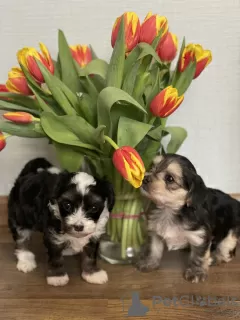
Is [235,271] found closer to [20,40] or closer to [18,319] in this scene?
[18,319]

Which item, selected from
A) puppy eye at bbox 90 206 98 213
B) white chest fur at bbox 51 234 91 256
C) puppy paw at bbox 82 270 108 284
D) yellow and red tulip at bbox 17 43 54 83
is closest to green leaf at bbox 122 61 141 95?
yellow and red tulip at bbox 17 43 54 83

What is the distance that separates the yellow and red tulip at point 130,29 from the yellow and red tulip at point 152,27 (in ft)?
0.06

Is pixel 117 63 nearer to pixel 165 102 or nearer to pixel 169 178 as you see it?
pixel 165 102

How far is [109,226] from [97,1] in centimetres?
77

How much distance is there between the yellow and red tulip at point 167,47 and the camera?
122 centimetres

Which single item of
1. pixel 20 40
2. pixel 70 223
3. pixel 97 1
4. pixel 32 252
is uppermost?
pixel 97 1

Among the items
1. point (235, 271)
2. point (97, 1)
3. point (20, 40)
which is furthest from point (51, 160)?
point (235, 271)

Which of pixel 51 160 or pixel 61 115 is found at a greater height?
pixel 61 115

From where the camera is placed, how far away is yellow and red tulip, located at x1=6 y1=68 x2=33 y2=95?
1188mm

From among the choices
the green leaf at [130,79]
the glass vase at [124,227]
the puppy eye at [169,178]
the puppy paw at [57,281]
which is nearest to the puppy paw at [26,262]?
the puppy paw at [57,281]

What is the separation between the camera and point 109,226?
139 centimetres

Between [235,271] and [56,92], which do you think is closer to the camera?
[56,92]

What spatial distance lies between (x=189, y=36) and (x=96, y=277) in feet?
2.86

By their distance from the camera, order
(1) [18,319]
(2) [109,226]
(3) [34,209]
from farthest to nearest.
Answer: (2) [109,226], (3) [34,209], (1) [18,319]
